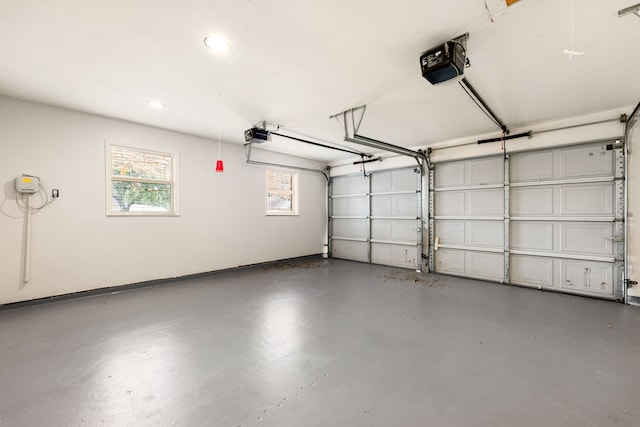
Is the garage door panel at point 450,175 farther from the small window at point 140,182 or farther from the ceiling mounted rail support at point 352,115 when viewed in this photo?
the small window at point 140,182

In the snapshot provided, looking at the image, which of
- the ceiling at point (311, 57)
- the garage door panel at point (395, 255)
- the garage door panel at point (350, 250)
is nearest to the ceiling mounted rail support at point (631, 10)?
the ceiling at point (311, 57)

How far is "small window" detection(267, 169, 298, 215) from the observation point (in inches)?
238

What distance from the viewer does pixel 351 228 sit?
22.2ft

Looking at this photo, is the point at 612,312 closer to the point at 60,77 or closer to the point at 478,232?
the point at 478,232

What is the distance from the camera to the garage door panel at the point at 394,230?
5.62m

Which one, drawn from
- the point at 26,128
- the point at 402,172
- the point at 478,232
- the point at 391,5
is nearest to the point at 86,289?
the point at 26,128

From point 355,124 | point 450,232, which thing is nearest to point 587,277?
point 450,232

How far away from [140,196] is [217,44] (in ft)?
10.2

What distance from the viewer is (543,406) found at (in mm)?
Answer: 1589

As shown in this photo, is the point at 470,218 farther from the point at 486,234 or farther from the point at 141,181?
the point at 141,181

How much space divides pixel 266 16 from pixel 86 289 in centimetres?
425

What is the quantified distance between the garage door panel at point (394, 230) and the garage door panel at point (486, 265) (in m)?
1.14

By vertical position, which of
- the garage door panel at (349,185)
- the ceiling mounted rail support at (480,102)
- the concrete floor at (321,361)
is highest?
the ceiling mounted rail support at (480,102)

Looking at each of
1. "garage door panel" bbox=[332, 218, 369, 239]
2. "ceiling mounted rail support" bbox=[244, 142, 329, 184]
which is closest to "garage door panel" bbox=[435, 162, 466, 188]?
"garage door panel" bbox=[332, 218, 369, 239]
